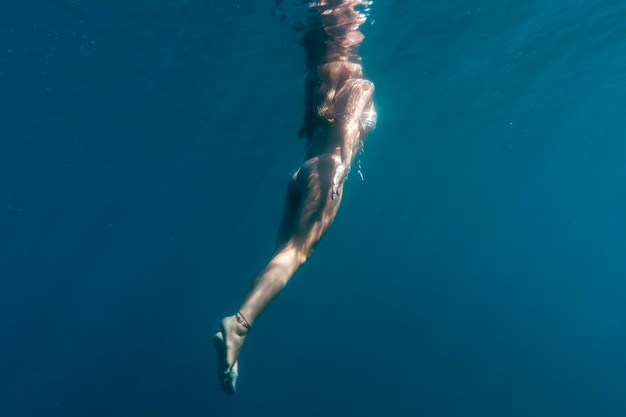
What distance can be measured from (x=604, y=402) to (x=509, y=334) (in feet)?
49.9

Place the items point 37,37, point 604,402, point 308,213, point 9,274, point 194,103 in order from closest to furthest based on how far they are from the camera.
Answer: point 308,213, point 37,37, point 194,103, point 604,402, point 9,274

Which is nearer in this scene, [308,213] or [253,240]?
[308,213]

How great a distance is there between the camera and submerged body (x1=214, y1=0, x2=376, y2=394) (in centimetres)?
362

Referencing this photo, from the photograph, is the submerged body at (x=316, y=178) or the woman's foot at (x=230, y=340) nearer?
the woman's foot at (x=230, y=340)

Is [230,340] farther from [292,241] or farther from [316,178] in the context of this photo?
[316,178]

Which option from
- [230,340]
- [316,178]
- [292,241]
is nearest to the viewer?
[230,340]

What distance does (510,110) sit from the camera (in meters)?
26.1

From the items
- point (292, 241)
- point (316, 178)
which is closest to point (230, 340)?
point (292, 241)

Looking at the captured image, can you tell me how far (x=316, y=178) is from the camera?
15.1 feet

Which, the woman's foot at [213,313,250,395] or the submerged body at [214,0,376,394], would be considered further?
the submerged body at [214,0,376,394]

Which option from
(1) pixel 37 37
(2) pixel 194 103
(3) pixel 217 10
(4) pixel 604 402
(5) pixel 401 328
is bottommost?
(5) pixel 401 328

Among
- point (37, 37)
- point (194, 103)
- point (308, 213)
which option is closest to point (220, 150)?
point (194, 103)

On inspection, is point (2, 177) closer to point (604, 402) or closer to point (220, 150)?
point (220, 150)

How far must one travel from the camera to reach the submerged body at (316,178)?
3.62m
